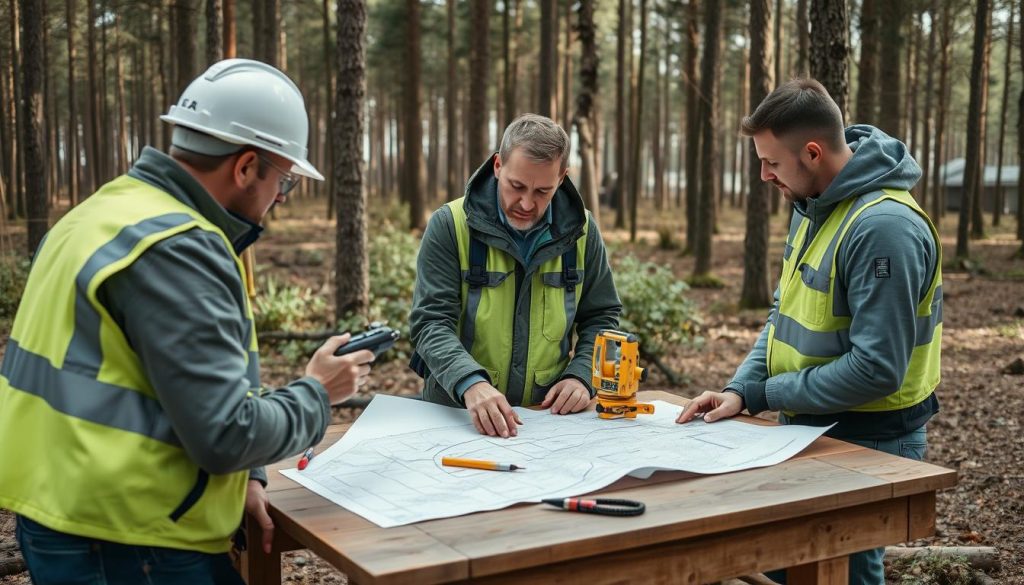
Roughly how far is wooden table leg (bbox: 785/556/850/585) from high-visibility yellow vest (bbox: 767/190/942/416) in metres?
0.65

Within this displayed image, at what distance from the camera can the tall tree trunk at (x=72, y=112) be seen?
78.2ft

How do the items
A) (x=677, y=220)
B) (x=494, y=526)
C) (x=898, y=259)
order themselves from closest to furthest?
1. (x=494, y=526)
2. (x=898, y=259)
3. (x=677, y=220)

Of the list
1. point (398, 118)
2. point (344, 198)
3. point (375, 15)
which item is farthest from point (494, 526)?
point (398, 118)

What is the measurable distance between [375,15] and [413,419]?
96.0 feet

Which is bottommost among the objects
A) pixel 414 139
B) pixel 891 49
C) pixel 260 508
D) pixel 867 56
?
pixel 260 508

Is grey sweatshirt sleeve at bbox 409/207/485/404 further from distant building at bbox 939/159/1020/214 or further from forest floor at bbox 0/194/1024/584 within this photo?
distant building at bbox 939/159/1020/214

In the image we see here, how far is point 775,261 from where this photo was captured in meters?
20.5

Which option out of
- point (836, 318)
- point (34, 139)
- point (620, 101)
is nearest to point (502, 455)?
point (836, 318)

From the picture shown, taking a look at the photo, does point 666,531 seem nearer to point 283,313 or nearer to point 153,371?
point 153,371

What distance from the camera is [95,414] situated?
6.53ft

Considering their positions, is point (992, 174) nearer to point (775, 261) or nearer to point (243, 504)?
point (775, 261)

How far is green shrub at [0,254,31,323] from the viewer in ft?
39.0

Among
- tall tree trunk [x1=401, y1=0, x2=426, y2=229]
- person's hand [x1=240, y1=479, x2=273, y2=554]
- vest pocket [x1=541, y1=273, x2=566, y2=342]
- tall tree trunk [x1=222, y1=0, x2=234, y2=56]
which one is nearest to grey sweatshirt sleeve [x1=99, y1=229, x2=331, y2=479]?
person's hand [x1=240, y1=479, x2=273, y2=554]

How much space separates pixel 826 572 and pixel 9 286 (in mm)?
12122
